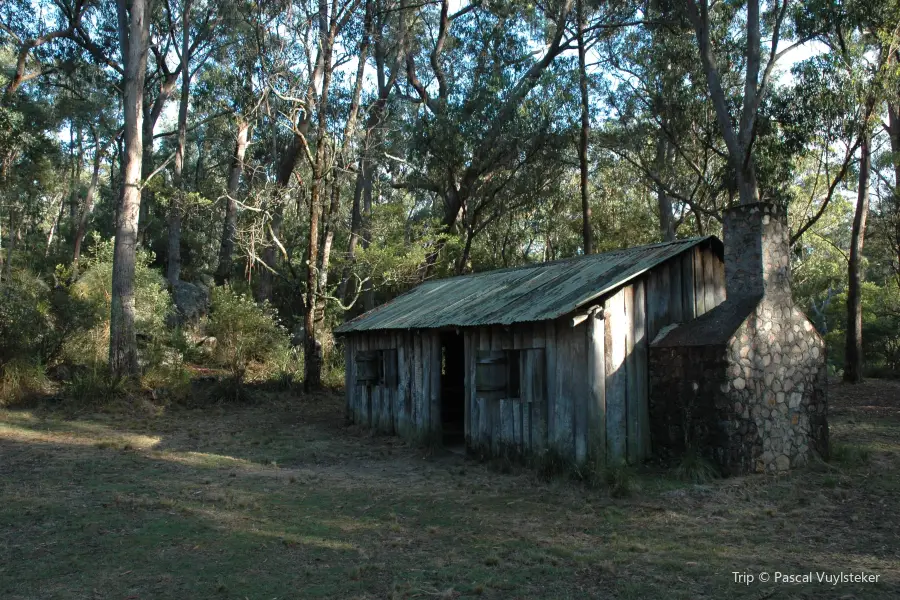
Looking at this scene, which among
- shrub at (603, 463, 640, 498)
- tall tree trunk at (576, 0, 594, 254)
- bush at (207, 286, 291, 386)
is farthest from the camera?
tall tree trunk at (576, 0, 594, 254)

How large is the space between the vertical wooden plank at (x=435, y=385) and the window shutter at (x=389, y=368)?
150 cm

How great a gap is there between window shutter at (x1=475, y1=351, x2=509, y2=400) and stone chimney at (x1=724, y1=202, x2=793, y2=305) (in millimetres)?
3510

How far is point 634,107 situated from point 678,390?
1736 centimetres

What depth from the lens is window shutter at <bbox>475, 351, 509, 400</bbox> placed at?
10.9 m

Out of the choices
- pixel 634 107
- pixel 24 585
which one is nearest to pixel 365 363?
pixel 24 585

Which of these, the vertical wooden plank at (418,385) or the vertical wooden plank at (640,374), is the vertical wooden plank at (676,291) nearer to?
the vertical wooden plank at (640,374)

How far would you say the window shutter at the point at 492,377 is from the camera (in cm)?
1087

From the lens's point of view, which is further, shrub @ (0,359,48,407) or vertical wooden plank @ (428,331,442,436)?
shrub @ (0,359,48,407)

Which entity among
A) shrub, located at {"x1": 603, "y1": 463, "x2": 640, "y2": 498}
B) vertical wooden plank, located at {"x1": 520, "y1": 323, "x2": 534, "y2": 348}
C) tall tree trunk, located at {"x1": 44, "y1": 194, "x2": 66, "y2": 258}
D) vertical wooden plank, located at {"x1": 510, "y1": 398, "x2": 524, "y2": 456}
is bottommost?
shrub, located at {"x1": 603, "y1": 463, "x2": 640, "y2": 498}

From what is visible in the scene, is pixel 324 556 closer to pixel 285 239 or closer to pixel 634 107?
pixel 634 107

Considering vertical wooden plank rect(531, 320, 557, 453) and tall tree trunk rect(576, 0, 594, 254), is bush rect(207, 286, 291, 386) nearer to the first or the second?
tall tree trunk rect(576, 0, 594, 254)

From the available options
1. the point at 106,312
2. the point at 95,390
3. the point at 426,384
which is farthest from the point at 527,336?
the point at 106,312

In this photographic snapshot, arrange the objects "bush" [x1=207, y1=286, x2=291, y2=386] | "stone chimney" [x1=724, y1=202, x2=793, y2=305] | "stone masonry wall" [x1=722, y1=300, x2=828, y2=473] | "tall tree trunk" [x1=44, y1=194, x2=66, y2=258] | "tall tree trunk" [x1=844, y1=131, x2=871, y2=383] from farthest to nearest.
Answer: "tall tree trunk" [x1=44, y1=194, x2=66, y2=258]
"bush" [x1=207, y1=286, x2=291, y2=386]
"tall tree trunk" [x1=844, y1=131, x2=871, y2=383]
"stone chimney" [x1=724, y1=202, x2=793, y2=305]
"stone masonry wall" [x1=722, y1=300, x2=828, y2=473]

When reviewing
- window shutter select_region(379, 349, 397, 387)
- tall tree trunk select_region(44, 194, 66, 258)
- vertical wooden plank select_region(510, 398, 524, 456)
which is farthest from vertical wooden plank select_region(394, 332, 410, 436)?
tall tree trunk select_region(44, 194, 66, 258)
